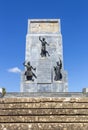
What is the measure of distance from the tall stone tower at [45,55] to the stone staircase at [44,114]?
38.5 ft

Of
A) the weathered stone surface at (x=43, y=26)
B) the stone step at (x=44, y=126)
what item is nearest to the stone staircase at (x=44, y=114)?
the stone step at (x=44, y=126)

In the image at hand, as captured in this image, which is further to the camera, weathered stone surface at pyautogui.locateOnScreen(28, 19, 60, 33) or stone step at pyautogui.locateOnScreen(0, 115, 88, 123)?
weathered stone surface at pyautogui.locateOnScreen(28, 19, 60, 33)

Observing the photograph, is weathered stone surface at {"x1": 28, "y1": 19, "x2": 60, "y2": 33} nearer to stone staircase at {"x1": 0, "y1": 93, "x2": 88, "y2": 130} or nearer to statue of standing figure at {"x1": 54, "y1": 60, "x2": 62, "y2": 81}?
statue of standing figure at {"x1": 54, "y1": 60, "x2": 62, "y2": 81}

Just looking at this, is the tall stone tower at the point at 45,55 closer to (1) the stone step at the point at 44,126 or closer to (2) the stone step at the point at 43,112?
(2) the stone step at the point at 43,112

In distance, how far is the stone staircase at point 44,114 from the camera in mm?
5867

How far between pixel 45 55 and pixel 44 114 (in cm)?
1381

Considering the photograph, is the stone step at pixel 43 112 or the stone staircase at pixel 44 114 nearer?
the stone staircase at pixel 44 114

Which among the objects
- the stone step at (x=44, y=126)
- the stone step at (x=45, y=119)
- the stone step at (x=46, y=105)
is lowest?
the stone step at (x=44, y=126)

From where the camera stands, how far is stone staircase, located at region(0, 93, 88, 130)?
19.2 ft

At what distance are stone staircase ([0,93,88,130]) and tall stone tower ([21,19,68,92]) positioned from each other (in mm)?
11733

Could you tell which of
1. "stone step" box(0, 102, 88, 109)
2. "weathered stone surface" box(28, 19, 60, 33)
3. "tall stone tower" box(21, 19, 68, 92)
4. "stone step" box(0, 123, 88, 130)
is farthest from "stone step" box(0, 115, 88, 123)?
"weathered stone surface" box(28, 19, 60, 33)

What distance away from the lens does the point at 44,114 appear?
623 cm

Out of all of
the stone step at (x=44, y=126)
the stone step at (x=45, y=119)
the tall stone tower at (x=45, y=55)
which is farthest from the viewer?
the tall stone tower at (x=45, y=55)

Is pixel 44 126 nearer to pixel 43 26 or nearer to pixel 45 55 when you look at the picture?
pixel 45 55
